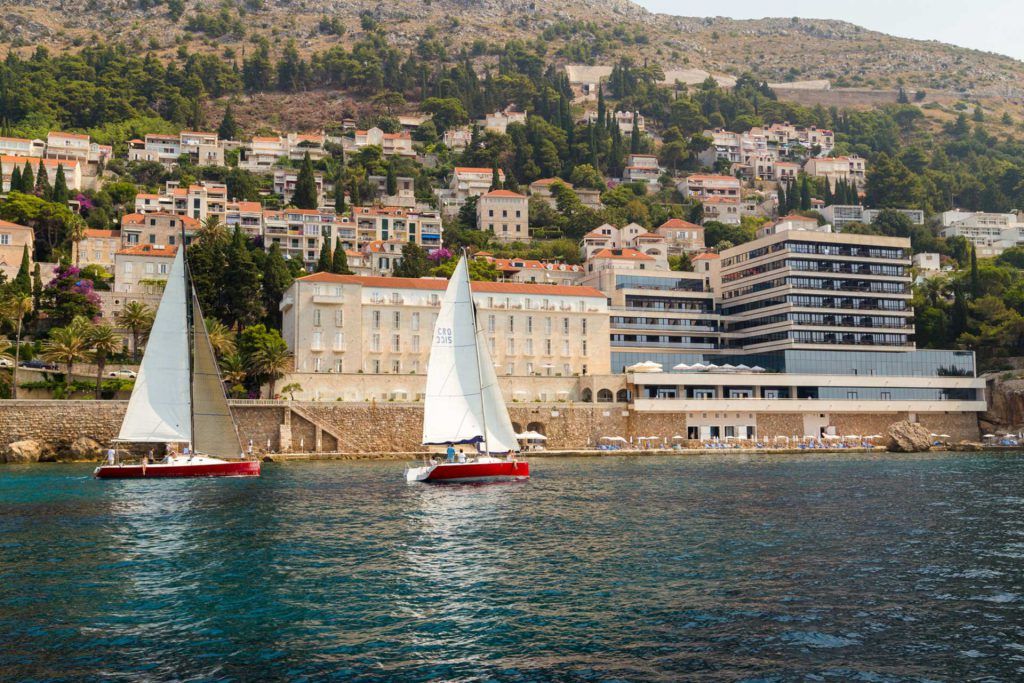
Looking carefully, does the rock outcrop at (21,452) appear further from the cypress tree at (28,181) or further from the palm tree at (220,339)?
the cypress tree at (28,181)

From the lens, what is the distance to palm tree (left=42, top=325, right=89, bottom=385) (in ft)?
228

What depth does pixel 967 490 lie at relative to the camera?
4331 centimetres

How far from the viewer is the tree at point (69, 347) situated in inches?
2741

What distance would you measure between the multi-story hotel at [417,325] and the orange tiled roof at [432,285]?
92mm

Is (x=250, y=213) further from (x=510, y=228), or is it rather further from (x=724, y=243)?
(x=724, y=243)

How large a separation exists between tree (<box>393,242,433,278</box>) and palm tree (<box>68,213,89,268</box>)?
123 ft

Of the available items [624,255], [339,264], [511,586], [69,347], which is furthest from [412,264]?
[511,586]

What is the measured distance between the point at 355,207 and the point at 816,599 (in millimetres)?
124790

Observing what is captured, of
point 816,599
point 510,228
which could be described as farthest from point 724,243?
point 816,599

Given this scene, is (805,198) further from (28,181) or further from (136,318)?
(136,318)

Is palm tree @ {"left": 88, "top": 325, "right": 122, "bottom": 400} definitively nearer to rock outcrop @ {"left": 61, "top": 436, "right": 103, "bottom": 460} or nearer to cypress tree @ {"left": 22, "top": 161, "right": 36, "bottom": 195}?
rock outcrop @ {"left": 61, "top": 436, "right": 103, "bottom": 460}

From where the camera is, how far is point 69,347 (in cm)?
6969

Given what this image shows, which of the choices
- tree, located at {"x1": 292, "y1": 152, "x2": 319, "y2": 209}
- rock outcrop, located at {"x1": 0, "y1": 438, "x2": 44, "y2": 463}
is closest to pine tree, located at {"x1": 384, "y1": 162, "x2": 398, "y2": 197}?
tree, located at {"x1": 292, "y1": 152, "x2": 319, "y2": 209}

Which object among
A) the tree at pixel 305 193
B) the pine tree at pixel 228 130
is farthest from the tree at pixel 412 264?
the pine tree at pixel 228 130
